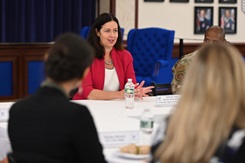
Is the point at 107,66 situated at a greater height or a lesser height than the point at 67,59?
lesser

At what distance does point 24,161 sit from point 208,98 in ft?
2.86

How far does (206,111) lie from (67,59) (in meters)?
0.67

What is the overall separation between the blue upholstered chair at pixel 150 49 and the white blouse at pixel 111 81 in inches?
152

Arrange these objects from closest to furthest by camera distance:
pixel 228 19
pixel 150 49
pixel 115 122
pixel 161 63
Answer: pixel 115 122
pixel 161 63
pixel 150 49
pixel 228 19

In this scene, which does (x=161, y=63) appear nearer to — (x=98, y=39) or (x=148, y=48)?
(x=148, y=48)

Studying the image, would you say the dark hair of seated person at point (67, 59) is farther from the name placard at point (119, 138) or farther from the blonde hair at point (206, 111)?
the name placard at point (119, 138)

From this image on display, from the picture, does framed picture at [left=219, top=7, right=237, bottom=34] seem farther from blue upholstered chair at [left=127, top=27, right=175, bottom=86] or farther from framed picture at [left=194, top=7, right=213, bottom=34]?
blue upholstered chair at [left=127, top=27, right=175, bottom=86]

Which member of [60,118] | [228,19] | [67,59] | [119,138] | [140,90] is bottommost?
[119,138]

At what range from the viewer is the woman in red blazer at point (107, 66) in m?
4.80

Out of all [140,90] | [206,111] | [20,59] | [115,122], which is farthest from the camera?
[20,59]

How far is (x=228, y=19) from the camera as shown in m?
10.7

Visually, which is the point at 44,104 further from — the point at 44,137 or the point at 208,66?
the point at 208,66

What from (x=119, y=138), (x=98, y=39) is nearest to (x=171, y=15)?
(x=98, y=39)

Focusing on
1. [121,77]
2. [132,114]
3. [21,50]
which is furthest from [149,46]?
[132,114]
